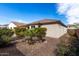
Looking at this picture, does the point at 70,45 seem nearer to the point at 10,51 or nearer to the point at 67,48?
the point at 67,48

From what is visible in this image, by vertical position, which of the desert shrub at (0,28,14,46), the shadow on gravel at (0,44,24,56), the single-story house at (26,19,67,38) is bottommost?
the shadow on gravel at (0,44,24,56)

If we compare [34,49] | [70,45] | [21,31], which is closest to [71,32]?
[70,45]

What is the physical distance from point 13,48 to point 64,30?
66 centimetres

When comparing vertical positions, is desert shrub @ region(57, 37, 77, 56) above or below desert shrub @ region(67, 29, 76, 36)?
below

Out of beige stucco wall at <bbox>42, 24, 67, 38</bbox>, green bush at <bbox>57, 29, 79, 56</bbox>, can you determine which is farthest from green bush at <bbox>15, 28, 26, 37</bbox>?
green bush at <bbox>57, 29, 79, 56</bbox>

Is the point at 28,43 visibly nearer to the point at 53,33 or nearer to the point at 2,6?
the point at 53,33

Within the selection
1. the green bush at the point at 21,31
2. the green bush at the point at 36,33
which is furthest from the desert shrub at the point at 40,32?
the green bush at the point at 21,31

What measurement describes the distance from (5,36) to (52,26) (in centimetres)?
58

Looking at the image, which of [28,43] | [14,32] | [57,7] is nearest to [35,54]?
[28,43]

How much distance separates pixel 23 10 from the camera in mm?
3414

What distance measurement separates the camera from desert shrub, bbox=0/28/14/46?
3.42m

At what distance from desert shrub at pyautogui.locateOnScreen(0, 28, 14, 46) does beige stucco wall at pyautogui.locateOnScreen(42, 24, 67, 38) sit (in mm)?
448

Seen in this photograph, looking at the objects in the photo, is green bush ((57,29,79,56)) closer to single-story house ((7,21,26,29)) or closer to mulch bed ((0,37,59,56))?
mulch bed ((0,37,59,56))

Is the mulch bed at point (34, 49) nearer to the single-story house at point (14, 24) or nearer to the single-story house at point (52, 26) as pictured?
the single-story house at point (52, 26)
